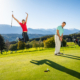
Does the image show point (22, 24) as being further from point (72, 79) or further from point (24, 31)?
point (72, 79)

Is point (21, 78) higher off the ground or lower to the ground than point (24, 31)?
lower

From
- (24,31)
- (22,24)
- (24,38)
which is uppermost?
(22,24)

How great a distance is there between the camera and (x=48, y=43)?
4641 centimetres

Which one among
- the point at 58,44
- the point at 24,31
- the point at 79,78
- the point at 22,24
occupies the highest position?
the point at 22,24

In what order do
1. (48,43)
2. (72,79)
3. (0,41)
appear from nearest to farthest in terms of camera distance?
(72,79)
(0,41)
(48,43)

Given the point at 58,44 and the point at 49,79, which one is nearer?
the point at 49,79

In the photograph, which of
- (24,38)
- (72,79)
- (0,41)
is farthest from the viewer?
(0,41)

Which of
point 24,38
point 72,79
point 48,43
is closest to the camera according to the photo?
point 72,79

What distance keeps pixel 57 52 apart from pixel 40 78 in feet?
15.3

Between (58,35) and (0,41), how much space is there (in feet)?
101

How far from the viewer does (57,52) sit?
286 inches

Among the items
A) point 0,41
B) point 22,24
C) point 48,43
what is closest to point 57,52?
point 22,24

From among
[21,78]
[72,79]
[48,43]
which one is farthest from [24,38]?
[48,43]

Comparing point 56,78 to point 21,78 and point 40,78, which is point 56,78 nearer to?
point 40,78
